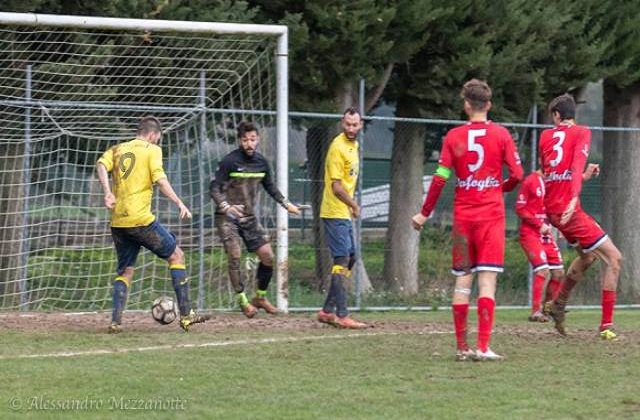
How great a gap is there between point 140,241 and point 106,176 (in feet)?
2.18

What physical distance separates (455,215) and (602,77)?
31.9ft

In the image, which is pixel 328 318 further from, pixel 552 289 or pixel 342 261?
pixel 552 289

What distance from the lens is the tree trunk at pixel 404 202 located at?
1771 centimetres

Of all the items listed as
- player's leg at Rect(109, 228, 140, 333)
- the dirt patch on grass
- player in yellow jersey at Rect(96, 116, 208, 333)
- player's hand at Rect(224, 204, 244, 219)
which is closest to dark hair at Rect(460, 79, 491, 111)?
the dirt patch on grass

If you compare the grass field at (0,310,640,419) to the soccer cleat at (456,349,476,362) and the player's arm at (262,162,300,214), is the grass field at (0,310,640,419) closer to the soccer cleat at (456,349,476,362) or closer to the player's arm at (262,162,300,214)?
the soccer cleat at (456,349,476,362)

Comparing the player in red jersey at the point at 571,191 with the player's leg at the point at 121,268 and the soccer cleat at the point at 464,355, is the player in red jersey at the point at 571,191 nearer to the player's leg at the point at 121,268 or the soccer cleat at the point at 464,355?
the soccer cleat at the point at 464,355

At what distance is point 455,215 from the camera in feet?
31.4

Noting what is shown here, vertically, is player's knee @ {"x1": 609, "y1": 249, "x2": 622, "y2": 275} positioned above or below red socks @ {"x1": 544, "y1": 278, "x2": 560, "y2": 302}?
above

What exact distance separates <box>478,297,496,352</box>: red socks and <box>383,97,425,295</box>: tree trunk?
316 inches

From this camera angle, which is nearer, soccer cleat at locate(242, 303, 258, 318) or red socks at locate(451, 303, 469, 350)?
red socks at locate(451, 303, 469, 350)

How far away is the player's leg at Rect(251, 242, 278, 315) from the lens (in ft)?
43.1

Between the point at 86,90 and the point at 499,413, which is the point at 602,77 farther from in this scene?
the point at 499,413

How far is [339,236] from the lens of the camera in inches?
473

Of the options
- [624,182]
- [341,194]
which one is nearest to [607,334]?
[341,194]
